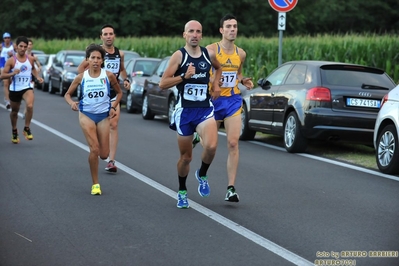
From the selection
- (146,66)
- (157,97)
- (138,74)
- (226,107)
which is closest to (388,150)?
(226,107)

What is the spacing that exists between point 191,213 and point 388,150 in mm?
4663

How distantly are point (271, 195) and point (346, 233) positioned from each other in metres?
2.42

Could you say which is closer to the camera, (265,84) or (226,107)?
(226,107)

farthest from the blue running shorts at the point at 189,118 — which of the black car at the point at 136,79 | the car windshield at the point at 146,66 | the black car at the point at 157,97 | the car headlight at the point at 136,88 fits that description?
the car windshield at the point at 146,66

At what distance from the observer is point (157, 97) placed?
73.9 ft

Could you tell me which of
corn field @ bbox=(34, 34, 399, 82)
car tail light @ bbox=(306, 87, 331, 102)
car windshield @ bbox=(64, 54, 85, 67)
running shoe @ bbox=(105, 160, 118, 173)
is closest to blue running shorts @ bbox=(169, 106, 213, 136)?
running shoe @ bbox=(105, 160, 118, 173)

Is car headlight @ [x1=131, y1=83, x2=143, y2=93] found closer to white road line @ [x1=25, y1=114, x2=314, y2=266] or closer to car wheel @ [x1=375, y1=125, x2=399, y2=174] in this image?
white road line @ [x1=25, y1=114, x2=314, y2=266]

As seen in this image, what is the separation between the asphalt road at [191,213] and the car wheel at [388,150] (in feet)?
0.68

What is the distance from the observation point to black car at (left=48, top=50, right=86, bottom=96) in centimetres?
3425

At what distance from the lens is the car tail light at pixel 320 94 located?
14.9 metres

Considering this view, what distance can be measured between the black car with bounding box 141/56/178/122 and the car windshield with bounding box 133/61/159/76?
105 inches

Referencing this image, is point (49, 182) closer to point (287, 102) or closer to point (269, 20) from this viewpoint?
point (287, 102)

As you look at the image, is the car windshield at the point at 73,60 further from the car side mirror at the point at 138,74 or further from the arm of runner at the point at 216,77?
the arm of runner at the point at 216,77

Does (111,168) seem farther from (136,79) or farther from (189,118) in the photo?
(136,79)
